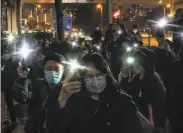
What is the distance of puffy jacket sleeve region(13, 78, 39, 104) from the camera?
16.0 ft

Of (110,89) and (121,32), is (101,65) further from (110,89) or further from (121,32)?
(121,32)

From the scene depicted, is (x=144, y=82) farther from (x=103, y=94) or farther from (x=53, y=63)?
(x=103, y=94)

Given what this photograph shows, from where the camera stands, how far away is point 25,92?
5609 millimetres

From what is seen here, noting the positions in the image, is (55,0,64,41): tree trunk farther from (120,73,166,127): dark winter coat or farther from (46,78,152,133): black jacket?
(46,78,152,133): black jacket

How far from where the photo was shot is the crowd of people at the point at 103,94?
3.58 metres

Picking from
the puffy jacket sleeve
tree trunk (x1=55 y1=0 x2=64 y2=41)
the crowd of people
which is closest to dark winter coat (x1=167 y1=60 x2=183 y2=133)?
the crowd of people

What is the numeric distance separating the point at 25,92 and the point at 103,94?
211 centimetres

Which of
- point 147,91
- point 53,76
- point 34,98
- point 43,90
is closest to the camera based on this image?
point 53,76

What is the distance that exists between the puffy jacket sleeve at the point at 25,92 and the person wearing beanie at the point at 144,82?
1.26 m

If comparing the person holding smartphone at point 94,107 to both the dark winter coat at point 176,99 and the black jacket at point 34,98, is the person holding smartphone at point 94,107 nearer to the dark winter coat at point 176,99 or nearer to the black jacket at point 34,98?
the black jacket at point 34,98

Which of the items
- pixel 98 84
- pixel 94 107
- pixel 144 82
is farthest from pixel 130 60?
pixel 94 107

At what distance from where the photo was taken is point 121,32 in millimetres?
11344

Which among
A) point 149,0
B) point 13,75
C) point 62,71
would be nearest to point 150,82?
point 62,71

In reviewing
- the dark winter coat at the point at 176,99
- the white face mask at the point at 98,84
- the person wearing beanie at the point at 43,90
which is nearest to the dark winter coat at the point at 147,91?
the dark winter coat at the point at 176,99
